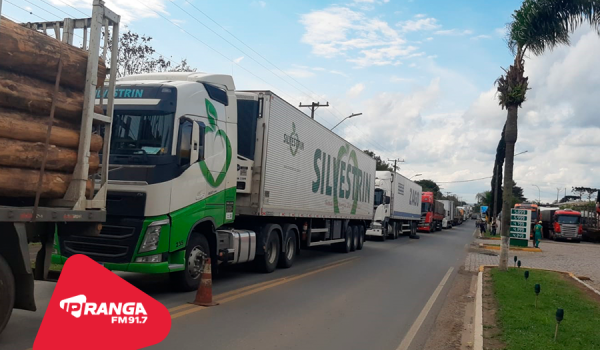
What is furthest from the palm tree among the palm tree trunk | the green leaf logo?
the green leaf logo

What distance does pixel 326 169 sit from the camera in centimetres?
1673

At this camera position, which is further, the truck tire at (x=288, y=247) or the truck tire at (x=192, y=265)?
the truck tire at (x=288, y=247)

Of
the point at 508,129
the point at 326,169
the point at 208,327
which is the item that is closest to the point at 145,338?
the point at 208,327

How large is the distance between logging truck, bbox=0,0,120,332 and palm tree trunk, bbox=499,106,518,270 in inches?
488

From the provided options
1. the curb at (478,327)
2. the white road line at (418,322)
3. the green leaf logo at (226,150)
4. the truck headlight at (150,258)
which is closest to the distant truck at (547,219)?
the white road line at (418,322)

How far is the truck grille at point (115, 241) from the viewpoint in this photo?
827 centimetres

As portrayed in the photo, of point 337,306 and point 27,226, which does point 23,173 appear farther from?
point 337,306

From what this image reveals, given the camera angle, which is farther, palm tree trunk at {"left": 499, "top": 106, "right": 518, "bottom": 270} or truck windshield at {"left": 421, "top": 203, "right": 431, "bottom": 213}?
truck windshield at {"left": 421, "top": 203, "right": 431, "bottom": 213}

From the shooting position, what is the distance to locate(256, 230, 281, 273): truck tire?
12458 mm

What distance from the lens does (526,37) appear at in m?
15.0

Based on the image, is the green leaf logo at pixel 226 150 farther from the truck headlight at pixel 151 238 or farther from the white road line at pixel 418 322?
the white road line at pixel 418 322

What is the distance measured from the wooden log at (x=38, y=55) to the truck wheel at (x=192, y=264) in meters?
4.02

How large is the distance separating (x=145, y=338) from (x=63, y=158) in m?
2.22

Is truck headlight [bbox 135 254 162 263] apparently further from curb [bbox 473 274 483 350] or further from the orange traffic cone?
curb [bbox 473 274 483 350]
